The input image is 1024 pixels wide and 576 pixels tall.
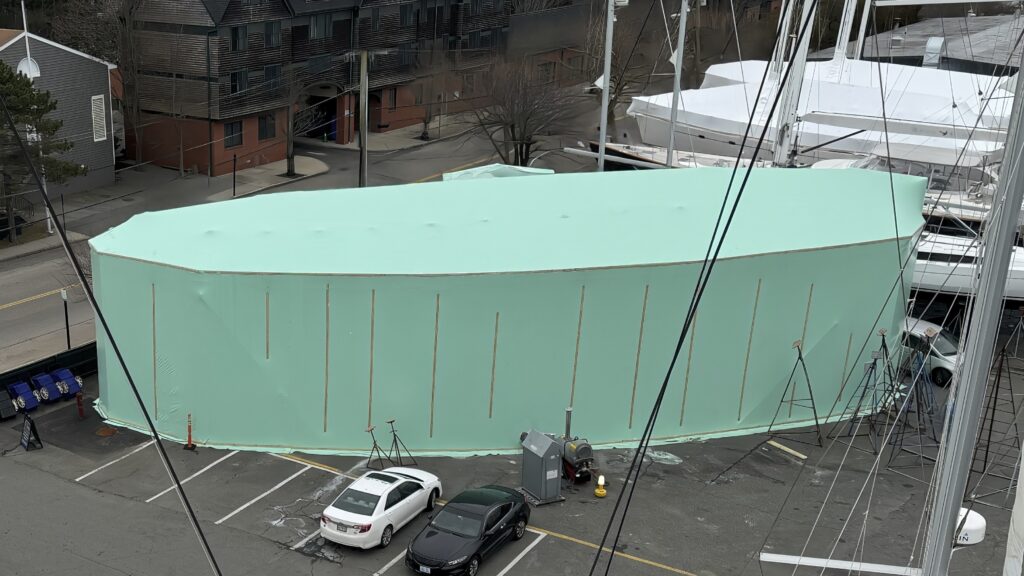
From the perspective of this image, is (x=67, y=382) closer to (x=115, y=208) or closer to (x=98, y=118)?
(x=115, y=208)

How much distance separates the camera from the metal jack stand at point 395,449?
2366cm

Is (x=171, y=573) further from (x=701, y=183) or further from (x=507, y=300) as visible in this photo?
(x=701, y=183)

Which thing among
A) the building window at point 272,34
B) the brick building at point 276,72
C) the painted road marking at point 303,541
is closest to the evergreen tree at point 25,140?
the brick building at point 276,72

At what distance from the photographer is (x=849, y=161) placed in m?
40.9

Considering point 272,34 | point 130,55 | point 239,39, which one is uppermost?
point 272,34

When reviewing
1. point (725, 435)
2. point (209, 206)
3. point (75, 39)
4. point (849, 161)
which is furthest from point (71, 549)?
point (75, 39)

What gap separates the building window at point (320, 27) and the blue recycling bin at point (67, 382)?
2835 cm

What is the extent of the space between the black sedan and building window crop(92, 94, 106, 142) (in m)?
29.0

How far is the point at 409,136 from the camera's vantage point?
55.6 m

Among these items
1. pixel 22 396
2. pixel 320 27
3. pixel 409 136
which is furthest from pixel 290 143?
pixel 22 396

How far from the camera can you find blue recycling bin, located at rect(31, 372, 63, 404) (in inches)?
1014

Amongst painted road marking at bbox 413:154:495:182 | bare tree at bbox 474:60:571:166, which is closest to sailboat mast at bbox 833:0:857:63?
bare tree at bbox 474:60:571:166

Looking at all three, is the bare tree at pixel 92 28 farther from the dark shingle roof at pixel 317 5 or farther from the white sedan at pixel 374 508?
the white sedan at pixel 374 508

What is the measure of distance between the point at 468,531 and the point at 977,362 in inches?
423
